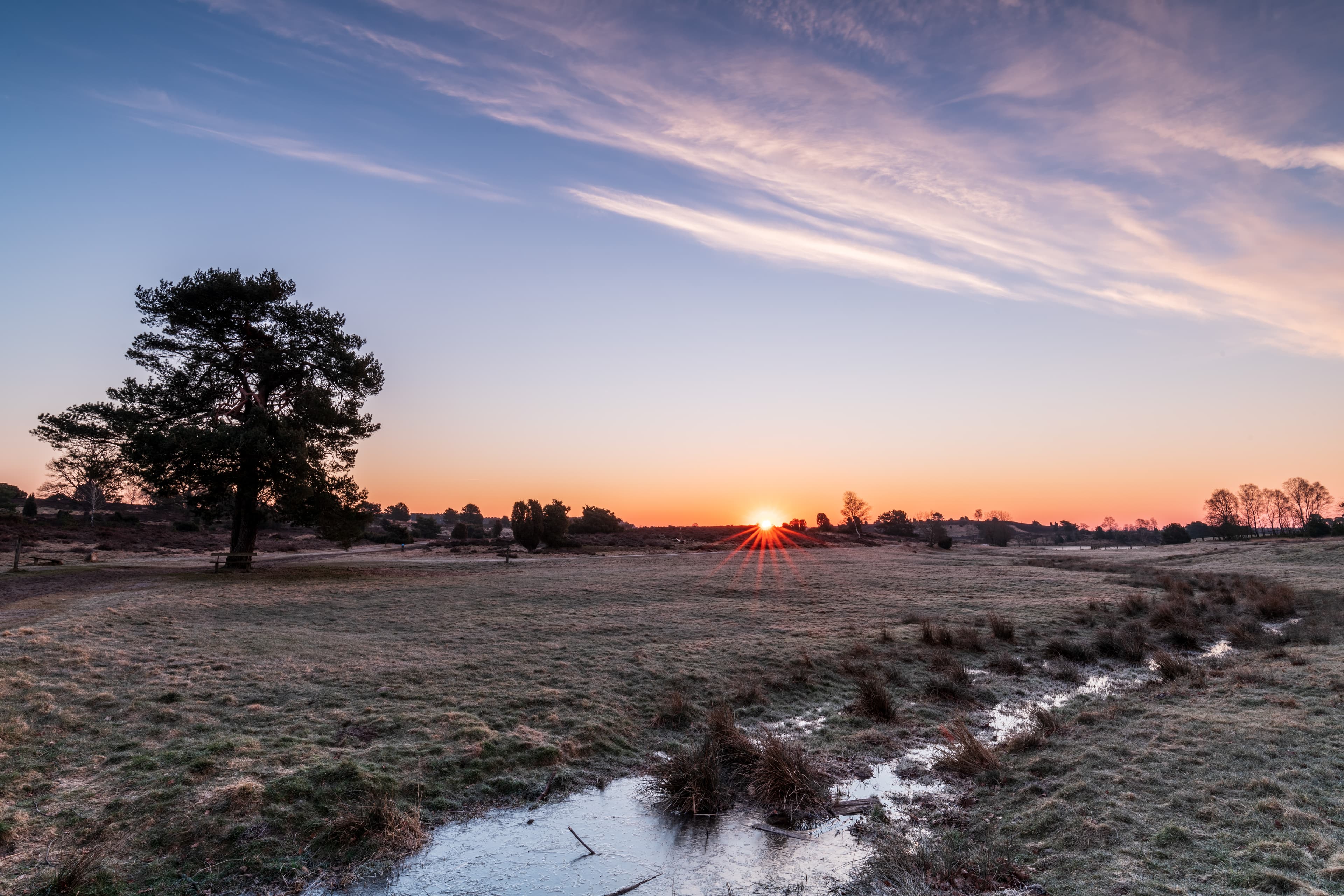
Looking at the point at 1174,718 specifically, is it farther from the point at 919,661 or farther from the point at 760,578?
the point at 760,578

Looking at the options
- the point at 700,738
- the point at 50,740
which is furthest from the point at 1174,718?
the point at 50,740

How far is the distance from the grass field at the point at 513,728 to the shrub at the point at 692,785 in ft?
3.66

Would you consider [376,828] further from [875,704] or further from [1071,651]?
[1071,651]

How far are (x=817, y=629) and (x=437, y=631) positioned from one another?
36.7ft

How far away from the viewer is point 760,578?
1393 inches

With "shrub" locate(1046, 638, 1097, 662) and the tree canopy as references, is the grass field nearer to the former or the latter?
"shrub" locate(1046, 638, 1097, 662)

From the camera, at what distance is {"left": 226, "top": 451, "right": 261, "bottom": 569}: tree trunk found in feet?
97.0

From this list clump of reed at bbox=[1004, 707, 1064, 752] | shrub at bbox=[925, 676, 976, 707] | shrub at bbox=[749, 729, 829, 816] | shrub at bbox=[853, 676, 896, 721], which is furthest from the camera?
shrub at bbox=[925, 676, 976, 707]

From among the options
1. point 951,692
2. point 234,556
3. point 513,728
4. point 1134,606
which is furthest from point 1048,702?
point 234,556

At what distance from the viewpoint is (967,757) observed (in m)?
8.62

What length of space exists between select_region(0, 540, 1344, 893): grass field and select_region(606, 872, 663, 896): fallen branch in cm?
199

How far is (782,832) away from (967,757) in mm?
3269

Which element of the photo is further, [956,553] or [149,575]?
[956,553]

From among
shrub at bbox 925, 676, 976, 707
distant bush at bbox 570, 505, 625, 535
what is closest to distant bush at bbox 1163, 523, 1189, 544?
distant bush at bbox 570, 505, 625, 535
